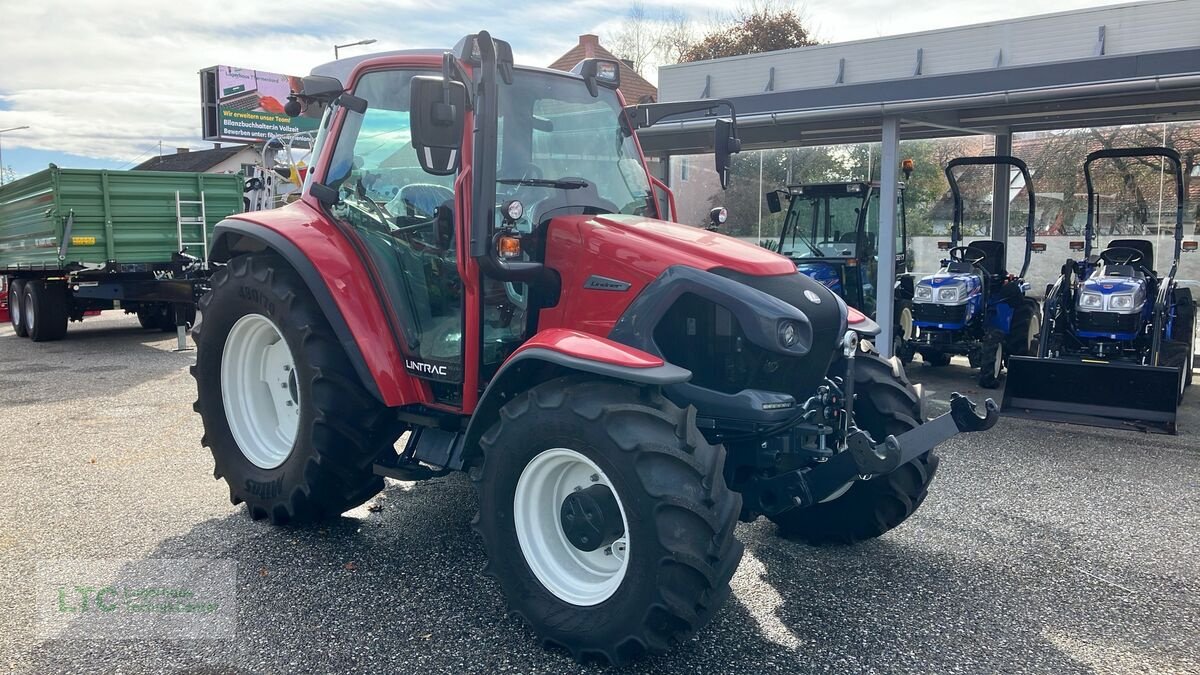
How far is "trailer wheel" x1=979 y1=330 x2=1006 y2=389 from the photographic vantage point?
863 cm

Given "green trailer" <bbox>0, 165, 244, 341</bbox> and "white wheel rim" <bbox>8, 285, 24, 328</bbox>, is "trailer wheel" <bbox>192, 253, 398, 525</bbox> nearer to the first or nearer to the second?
"green trailer" <bbox>0, 165, 244, 341</bbox>

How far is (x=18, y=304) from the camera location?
13.3 m

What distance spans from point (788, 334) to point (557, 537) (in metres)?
1.13

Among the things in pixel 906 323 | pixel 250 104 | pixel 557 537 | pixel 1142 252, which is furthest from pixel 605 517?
pixel 250 104

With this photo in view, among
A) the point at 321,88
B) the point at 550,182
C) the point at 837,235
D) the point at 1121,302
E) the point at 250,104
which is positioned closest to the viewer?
the point at 550,182

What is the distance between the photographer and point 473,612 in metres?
3.51

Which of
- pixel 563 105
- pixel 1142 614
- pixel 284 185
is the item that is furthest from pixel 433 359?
pixel 284 185

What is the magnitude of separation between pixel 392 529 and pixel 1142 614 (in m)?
3.34

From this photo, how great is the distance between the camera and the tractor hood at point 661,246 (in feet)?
11.0

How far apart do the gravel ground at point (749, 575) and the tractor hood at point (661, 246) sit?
138cm

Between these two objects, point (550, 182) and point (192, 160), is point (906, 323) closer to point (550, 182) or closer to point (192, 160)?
point (550, 182)

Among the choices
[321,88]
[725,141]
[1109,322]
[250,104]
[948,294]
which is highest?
[250,104]

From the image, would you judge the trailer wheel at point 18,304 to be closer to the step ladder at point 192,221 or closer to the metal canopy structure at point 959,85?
the step ladder at point 192,221
